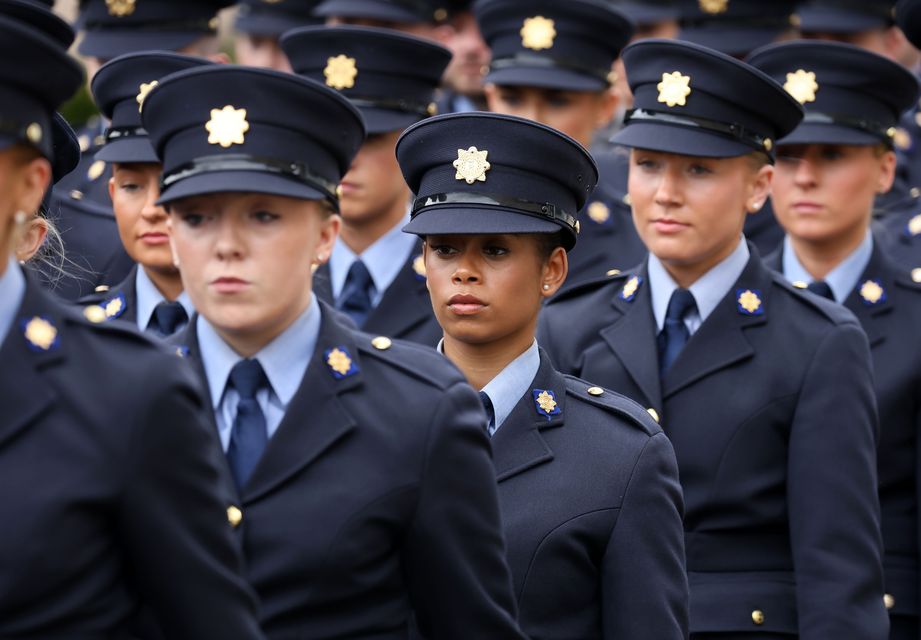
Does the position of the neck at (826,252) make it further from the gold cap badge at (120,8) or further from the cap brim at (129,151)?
the gold cap badge at (120,8)

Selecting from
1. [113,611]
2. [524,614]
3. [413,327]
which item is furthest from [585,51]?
[113,611]

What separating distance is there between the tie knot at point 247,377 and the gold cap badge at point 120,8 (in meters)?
4.87

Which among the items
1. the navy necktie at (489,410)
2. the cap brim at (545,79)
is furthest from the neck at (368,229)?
the navy necktie at (489,410)

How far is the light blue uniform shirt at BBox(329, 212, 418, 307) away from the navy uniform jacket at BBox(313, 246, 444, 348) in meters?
0.12

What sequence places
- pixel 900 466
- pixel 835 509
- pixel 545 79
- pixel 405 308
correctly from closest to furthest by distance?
pixel 835 509 < pixel 900 466 < pixel 405 308 < pixel 545 79

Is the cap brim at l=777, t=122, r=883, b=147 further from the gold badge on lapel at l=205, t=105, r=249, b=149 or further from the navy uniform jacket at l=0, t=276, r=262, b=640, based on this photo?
the navy uniform jacket at l=0, t=276, r=262, b=640

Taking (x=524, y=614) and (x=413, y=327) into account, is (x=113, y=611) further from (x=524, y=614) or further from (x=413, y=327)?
(x=413, y=327)

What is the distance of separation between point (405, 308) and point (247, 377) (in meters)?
3.32

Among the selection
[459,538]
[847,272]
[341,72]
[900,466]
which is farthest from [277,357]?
[341,72]

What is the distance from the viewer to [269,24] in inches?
472

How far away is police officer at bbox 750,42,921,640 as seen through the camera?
7.15 m

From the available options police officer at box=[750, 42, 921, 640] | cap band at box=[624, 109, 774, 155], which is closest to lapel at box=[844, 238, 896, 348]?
police officer at box=[750, 42, 921, 640]

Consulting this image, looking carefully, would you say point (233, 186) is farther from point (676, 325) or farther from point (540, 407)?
point (676, 325)

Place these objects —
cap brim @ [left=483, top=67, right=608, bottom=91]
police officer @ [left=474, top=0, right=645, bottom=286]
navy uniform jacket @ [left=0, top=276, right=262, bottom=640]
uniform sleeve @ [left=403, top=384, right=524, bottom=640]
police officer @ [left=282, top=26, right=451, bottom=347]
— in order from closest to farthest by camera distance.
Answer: navy uniform jacket @ [left=0, top=276, right=262, bottom=640]
uniform sleeve @ [left=403, top=384, right=524, bottom=640]
police officer @ [left=282, top=26, right=451, bottom=347]
police officer @ [left=474, top=0, right=645, bottom=286]
cap brim @ [left=483, top=67, right=608, bottom=91]
